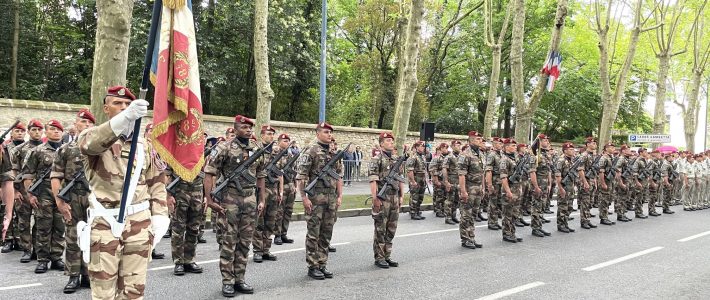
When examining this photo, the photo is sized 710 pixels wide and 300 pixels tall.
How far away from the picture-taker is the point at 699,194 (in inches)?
718

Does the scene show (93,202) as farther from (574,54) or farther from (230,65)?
(574,54)

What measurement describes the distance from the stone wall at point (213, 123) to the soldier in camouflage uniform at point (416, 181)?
7.07 metres

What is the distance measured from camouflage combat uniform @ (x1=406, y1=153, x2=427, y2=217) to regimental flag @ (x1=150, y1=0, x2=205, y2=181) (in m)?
9.47

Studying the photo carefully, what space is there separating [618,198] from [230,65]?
16.7m

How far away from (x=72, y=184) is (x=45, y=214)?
4.89 feet

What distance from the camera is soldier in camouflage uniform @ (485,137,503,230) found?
9852mm

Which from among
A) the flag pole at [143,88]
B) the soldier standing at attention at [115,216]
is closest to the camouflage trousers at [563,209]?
the soldier standing at attention at [115,216]

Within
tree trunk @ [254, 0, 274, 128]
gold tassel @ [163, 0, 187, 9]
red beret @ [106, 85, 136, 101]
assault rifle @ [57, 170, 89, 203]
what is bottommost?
assault rifle @ [57, 170, 89, 203]

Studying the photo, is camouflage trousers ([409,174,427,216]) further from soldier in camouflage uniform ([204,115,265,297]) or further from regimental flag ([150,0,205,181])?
regimental flag ([150,0,205,181])

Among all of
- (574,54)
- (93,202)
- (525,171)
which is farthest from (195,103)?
(574,54)

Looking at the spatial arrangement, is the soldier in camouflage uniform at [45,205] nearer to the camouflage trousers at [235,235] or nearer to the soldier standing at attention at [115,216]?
the camouflage trousers at [235,235]

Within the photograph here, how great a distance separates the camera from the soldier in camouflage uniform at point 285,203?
891 cm

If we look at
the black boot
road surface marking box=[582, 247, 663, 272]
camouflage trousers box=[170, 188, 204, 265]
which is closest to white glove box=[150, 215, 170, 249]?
the black boot

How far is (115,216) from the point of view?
3.63 m
